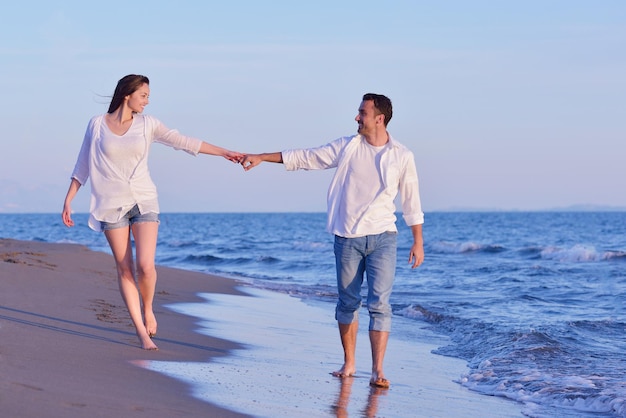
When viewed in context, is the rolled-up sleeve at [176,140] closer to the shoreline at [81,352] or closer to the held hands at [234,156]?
the held hands at [234,156]

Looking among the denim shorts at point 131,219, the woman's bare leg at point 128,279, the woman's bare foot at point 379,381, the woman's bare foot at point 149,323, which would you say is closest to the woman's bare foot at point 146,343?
the woman's bare leg at point 128,279

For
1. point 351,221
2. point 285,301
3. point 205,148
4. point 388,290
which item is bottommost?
point 285,301

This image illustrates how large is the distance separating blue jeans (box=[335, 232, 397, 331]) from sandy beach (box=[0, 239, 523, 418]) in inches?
20.2

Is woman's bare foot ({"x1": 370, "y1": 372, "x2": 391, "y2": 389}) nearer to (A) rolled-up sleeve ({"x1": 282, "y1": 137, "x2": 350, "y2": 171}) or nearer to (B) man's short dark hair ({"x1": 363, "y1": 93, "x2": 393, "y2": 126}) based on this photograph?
(A) rolled-up sleeve ({"x1": 282, "y1": 137, "x2": 350, "y2": 171})

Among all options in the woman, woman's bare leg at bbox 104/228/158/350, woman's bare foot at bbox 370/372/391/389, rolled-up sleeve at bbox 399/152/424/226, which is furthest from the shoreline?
rolled-up sleeve at bbox 399/152/424/226

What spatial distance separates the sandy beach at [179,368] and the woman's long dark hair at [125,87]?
1662mm

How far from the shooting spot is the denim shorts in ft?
19.2

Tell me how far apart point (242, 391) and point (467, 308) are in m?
7.94

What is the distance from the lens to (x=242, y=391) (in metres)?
4.99

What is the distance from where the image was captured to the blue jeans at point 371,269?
5.75m

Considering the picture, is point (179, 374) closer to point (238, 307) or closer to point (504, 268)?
point (238, 307)

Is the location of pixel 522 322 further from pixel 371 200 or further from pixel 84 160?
pixel 84 160

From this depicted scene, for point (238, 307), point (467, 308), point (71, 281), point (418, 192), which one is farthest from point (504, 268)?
point (418, 192)

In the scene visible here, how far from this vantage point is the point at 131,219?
5.91 meters
